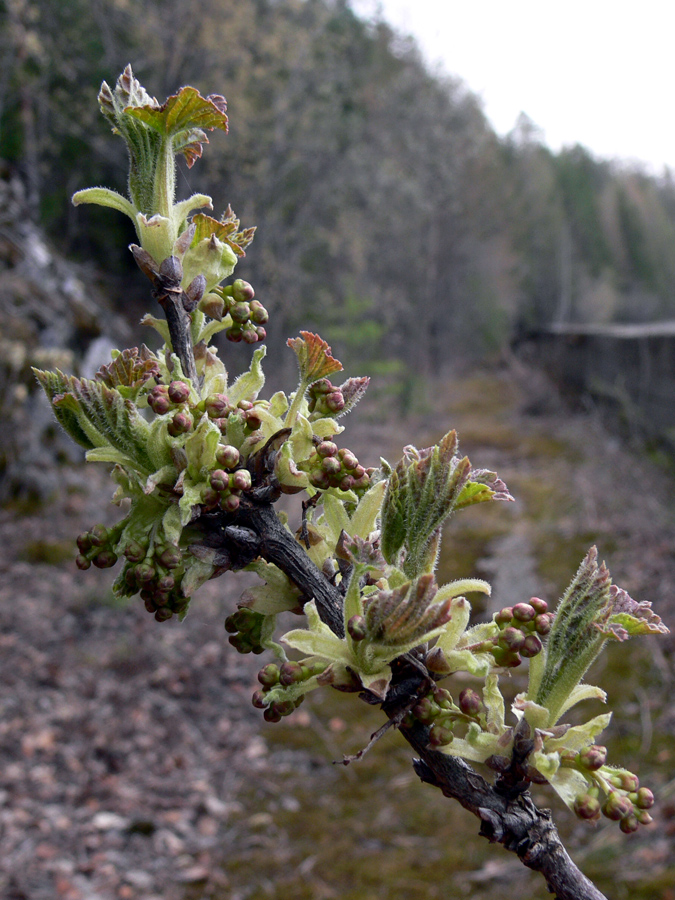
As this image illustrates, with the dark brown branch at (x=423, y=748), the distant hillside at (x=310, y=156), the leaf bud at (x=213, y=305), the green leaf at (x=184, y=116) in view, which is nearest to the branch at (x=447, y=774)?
the dark brown branch at (x=423, y=748)

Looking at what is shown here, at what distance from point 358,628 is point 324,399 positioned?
0.23m

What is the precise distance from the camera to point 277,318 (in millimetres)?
9125

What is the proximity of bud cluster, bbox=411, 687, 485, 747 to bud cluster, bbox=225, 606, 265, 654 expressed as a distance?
0.17m

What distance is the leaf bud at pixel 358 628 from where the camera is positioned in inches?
21.3

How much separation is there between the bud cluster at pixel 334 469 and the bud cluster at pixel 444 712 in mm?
206

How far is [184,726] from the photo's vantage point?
3551 mm

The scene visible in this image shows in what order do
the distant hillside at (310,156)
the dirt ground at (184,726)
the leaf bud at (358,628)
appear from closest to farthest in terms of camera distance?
the leaf bud at (358,628) → the dirt ground at (184,726) → the distant hillside at (310,156)

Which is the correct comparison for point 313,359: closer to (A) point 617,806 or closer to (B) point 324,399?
(B) point 324,399

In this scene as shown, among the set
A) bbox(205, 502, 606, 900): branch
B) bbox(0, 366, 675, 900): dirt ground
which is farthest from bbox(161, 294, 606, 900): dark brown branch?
bbox(0, 366, 675, 900): dirt ground

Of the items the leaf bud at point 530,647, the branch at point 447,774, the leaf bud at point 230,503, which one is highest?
the leaf bud at point 230,503

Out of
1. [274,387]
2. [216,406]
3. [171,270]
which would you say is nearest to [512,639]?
[216,406]

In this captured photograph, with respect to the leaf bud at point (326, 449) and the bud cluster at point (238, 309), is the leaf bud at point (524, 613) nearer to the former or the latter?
the leaf bud at point (326, 449)

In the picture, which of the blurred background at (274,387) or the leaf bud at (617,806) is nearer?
the leaf bud at (617,806)

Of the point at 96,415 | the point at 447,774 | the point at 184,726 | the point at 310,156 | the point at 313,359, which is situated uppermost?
the point at 310,156
